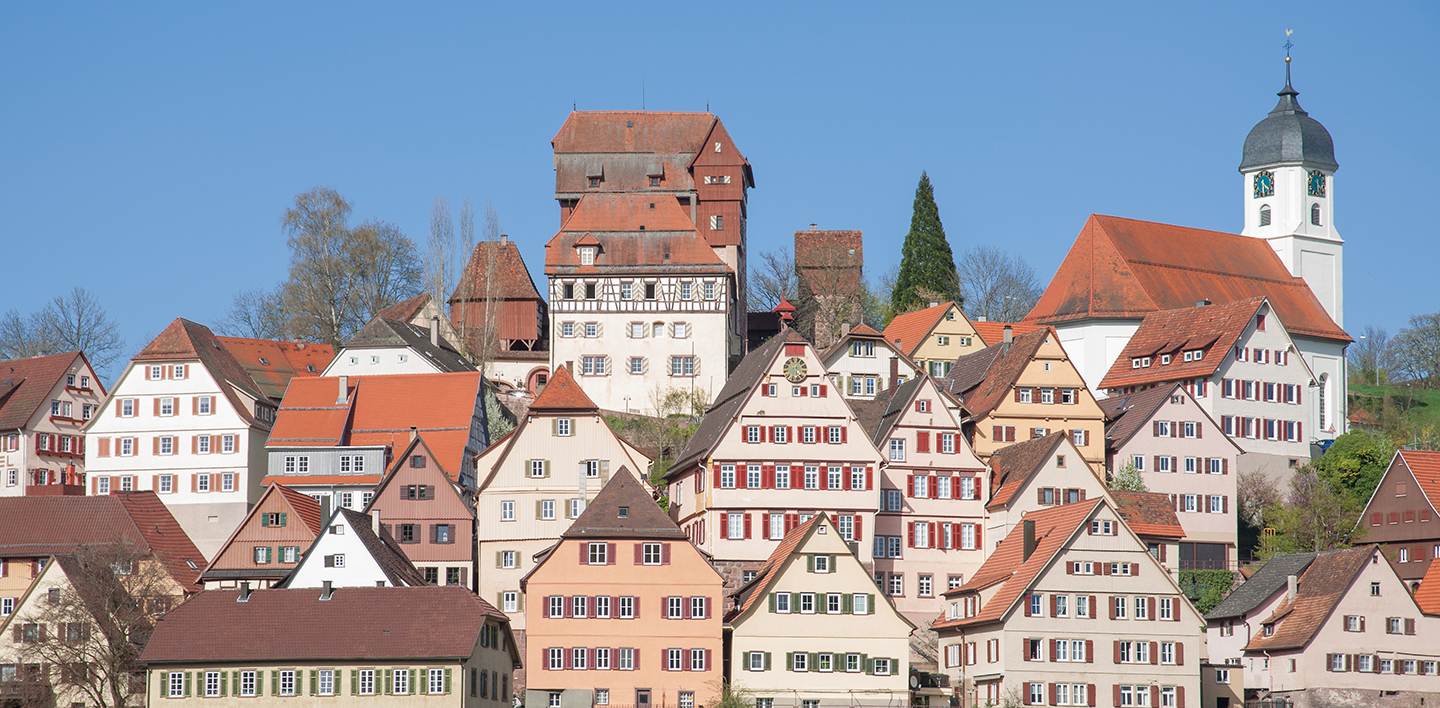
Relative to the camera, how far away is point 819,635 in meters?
64.6

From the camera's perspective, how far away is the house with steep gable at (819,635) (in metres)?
64.1

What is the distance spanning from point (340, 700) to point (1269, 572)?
110 feet

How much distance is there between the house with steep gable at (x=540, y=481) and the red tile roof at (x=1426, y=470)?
29190mm

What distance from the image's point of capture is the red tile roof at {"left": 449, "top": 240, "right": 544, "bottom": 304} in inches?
3910

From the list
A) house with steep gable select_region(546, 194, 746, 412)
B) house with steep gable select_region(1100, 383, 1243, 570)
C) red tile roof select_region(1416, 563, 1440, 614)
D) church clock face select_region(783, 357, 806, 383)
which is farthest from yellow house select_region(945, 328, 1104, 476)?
house with steep gable select_region(546, 194, 746, 412)

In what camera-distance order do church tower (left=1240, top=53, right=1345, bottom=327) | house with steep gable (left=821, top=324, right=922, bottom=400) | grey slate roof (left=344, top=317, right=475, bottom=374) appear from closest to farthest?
house with steep gable (left=821, top=324, right=922, bottom=400) → grey slate roof (left=344, top=317, right=475, bottom=374) → church tower (left=1240, top=53, right=1345, bottom=327)

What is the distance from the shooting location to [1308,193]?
111250 mm

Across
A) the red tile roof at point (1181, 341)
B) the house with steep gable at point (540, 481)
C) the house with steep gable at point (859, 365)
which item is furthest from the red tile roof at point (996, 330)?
the house with steep gable at point (540, 481)

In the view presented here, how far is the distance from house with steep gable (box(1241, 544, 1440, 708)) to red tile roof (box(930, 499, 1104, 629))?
8.36m

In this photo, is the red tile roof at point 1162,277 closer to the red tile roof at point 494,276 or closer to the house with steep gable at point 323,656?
the red tile roof at point 494,276

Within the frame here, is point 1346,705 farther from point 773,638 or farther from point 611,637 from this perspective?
point 611,637

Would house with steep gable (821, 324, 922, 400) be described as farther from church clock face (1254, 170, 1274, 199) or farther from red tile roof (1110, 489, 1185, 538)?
church clock face (1254, 170, 1274, 199)

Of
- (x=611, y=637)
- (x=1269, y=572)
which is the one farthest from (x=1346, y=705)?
(x=611, y=637)

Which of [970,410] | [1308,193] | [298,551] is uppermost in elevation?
[1308,193]
